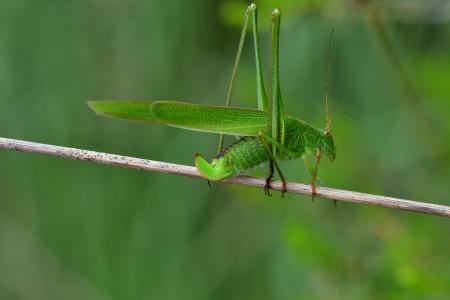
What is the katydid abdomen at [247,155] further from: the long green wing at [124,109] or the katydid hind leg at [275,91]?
the long green wing at [124,109]

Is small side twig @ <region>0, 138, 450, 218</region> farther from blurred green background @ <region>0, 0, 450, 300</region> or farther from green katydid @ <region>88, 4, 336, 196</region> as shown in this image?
blurred green background @ <region>0, 0, 450, 300</region>

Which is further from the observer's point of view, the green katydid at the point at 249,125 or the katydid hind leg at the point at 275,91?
the katydid hind leg at the point at 275,91

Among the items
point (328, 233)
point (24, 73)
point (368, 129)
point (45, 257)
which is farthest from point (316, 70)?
point (45, 257)

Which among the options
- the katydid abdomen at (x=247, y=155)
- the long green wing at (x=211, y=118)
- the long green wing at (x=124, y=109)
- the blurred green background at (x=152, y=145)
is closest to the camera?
the long green wing at (x=124, y=109)

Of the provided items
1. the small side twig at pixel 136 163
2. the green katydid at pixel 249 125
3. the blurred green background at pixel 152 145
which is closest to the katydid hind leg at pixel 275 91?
the green katydid at pixel 249 125

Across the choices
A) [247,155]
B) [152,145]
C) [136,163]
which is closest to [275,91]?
[247,155]

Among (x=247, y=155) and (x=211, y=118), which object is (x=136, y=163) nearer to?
(x=211, y=118)
